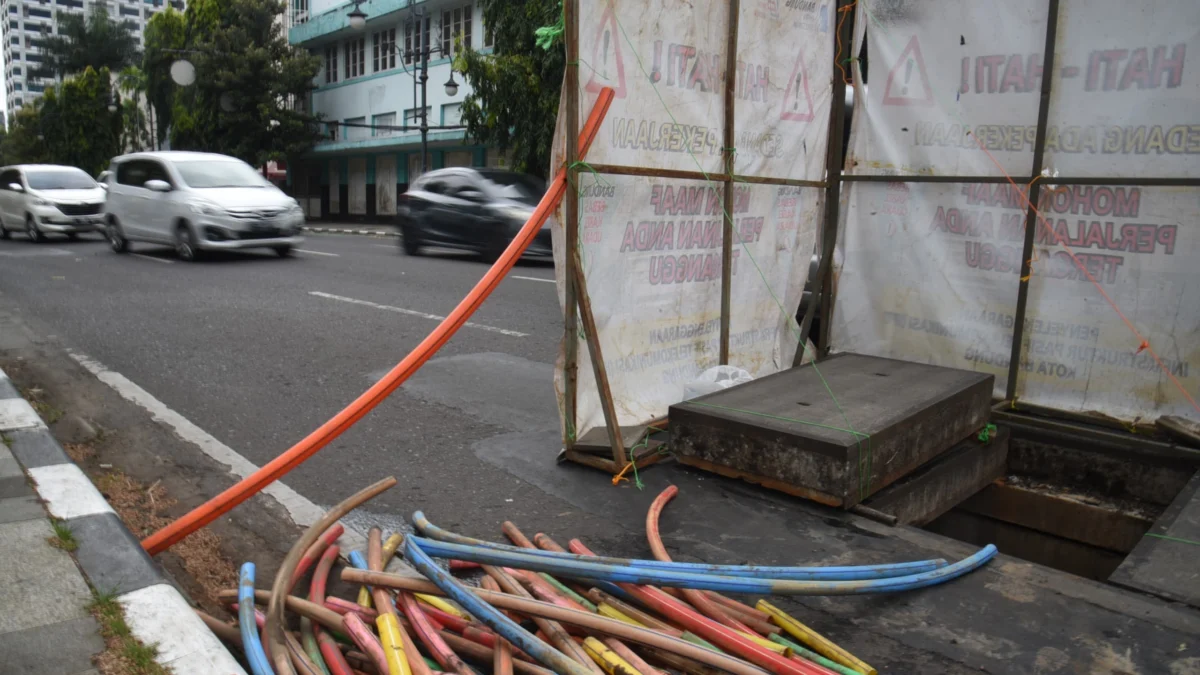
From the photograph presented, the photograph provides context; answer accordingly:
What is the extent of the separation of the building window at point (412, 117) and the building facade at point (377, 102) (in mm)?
37

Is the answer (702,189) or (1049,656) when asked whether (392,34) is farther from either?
(1049,656)

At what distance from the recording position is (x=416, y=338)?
795 cm

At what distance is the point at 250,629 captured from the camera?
2.60 meters

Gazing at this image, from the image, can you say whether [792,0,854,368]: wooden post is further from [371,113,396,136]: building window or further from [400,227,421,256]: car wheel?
[371,113,396,136]: building window

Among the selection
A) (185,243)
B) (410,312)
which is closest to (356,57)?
(185,243)

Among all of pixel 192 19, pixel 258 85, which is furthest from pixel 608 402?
pixel 192 19

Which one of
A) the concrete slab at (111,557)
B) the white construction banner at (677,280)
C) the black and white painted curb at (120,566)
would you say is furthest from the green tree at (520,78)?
the concrete slab at (111,557)

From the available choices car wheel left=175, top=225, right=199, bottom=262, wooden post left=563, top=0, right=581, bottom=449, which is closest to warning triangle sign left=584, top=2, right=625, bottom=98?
wooden post left=563, top=0, right=581, bottom=449

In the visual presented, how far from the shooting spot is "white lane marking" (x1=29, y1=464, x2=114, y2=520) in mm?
3266

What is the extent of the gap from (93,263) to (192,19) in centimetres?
2864

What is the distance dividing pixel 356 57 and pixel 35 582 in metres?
37.9

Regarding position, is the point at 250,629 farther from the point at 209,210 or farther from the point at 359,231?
the point at 359,231

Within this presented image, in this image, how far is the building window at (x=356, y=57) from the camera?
3675cm

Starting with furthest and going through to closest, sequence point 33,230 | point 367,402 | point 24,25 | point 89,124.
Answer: point 24,25, point 89,124, point 33,230, point 367,402
